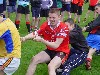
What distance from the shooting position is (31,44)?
26.6 ft

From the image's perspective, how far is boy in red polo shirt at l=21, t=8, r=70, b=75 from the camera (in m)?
5.15

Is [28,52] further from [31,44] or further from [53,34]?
[53,34]

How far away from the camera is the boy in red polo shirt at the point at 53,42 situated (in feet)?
16.9

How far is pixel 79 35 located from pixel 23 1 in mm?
3751

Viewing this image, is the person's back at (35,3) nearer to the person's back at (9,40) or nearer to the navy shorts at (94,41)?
the navy shorts at (94,41)

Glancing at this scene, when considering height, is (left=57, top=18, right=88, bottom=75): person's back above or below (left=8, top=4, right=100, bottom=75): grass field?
above

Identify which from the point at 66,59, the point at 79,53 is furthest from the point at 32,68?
the point at 79,53

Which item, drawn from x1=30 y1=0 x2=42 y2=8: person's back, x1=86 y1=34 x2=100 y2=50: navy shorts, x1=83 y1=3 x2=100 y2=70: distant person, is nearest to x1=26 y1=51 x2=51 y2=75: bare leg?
x1=83 y1=3 x2=100 y2=70: distant person

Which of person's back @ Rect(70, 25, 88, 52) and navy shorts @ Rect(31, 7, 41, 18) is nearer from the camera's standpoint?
person's back @ Rect(70, 25, 88, 52)

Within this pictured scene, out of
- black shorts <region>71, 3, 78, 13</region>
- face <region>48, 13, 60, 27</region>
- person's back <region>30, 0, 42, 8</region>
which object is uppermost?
face <region>48, 13, 60, 27</region>

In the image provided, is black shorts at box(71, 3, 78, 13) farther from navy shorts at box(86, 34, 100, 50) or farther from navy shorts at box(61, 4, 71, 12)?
navy shorts at box(86, 34, 100, 50)

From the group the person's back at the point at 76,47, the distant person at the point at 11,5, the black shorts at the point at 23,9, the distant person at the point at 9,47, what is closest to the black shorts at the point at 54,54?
the person's back at the point at 76,47

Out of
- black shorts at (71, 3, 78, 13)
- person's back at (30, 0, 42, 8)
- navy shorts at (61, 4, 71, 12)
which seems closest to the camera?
person's back at (30, 0, 42, 8)

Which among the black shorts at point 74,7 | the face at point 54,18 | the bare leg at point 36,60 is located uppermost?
the face at point 54,18
